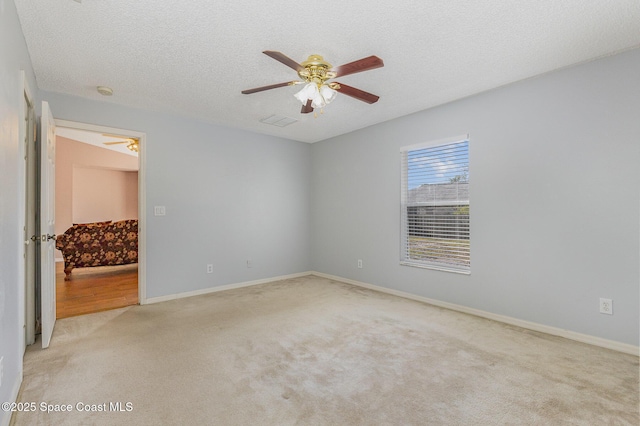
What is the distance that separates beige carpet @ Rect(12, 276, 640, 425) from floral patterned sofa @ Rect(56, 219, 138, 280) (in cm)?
237

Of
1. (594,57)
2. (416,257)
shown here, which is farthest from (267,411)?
(594,57)

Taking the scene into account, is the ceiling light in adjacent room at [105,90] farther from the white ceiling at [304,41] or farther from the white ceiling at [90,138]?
the white ceiling at [90,138]

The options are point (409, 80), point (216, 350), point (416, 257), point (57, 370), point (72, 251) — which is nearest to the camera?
point (57, 370)

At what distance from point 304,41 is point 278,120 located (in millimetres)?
2035

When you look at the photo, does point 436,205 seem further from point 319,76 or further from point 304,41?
point 304,41

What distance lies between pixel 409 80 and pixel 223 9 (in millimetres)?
1860

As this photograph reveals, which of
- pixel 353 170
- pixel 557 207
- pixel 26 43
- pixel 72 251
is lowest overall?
pixel 72 251

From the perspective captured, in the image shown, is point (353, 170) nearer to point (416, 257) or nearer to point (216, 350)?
point (416, 257)

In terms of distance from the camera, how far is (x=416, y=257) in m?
4.12

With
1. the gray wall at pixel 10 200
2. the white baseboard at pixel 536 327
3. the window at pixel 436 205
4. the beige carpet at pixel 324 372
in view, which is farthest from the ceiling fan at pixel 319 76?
the white baseboard at pixel 536 327

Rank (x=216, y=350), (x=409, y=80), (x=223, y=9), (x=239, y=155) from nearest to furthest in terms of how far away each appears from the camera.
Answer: (x=223, y=9) < (x=216, y=350) < (x=409, y=80) < (x=239, y=155)

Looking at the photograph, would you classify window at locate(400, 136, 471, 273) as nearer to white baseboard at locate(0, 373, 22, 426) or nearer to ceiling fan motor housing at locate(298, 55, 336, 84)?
ceiling fan motor housing at locate(298, 55, 336, 84)

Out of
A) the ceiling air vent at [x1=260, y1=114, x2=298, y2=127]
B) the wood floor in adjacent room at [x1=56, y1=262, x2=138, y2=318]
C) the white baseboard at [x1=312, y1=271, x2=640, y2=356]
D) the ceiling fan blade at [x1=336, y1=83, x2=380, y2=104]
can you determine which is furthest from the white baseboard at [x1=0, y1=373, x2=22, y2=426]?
the white baseboard at [x1=312, y1=271, x2=640, y2=356]

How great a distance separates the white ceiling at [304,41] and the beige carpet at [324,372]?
2455 millimetres
